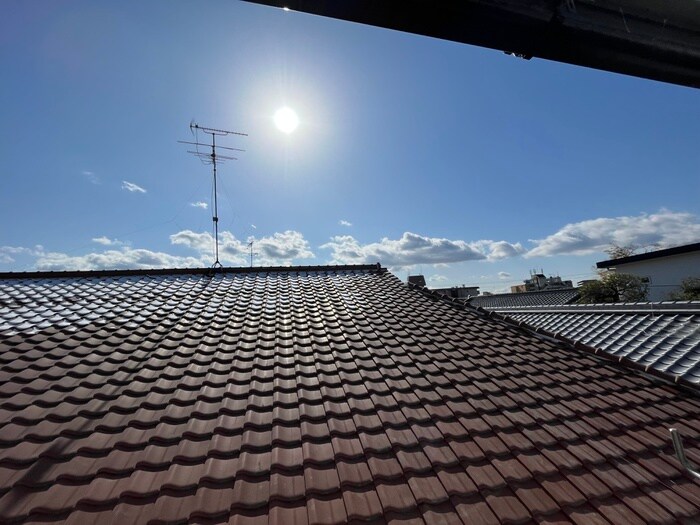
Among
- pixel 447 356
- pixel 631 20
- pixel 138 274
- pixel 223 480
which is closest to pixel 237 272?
pixel 138 274

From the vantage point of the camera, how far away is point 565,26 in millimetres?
2223

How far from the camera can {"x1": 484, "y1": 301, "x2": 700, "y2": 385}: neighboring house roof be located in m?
6.54

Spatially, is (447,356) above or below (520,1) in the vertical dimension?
below

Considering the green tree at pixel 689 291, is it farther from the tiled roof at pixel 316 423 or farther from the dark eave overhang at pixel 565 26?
the dark eave overhang at pixel 565 26

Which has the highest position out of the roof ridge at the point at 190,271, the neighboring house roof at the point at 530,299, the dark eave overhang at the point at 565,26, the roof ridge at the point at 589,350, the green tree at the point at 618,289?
the dark eave overhang at the point at 565,26

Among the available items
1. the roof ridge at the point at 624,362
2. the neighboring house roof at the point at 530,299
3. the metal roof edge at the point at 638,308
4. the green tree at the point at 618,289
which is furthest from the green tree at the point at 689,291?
the roof ridge at the point at 624,362

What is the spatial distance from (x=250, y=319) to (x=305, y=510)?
3498mm

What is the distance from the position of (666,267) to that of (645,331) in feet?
66.4

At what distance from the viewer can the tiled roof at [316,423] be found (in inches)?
85.2

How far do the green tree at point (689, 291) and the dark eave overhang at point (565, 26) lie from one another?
2428 centimetres

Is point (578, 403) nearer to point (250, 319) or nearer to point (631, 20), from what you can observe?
point (631, 20)

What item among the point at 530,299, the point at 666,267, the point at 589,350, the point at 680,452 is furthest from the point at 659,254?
the point at 680,452

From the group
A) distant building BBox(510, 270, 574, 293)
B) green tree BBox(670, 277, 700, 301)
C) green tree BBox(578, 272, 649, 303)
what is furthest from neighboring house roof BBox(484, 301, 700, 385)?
distant building BBox(510, 270, 574, 293)

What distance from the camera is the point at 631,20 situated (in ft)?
7.74
